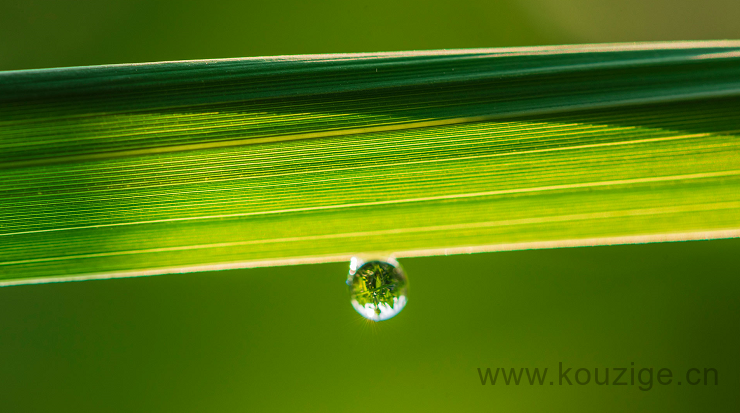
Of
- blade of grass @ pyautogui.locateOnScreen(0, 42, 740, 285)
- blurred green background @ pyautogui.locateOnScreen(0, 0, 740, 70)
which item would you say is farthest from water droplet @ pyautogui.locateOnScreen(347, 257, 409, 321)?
blurred green background @ pyautogui.locateOnScreen(0, 0, 740, 70)

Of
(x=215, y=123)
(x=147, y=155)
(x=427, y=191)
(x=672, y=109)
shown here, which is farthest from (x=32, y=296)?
(x=672, y=109)

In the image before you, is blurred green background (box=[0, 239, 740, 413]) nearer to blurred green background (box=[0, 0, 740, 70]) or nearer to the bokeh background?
the bokeh background

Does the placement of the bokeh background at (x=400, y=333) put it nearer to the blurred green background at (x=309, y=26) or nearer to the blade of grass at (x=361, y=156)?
the blurred green background at (x=309, y=26)

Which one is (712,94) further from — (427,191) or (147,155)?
(147,155)

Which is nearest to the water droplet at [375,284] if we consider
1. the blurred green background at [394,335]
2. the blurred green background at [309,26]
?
the blurred green background at [394,335]

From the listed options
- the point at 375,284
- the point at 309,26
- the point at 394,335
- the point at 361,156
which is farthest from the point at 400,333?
the point at 309,26

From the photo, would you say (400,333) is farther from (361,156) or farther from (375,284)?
(361,156)
